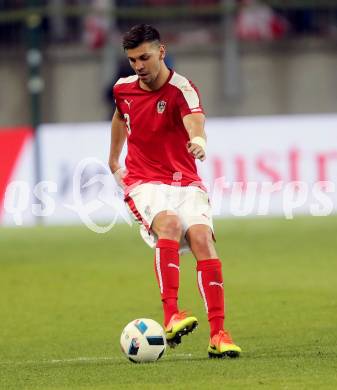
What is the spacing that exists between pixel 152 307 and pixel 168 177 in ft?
9.88

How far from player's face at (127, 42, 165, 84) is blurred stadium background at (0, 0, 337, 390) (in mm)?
1705

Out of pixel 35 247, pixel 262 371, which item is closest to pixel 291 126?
pixel 35 247

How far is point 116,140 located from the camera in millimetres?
8703

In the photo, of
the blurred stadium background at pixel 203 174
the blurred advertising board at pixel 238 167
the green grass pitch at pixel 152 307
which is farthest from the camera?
the blurred advertising board at pixel 238 167

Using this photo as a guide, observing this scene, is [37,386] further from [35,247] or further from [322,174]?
[322,174]

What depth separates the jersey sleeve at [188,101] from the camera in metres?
8.10

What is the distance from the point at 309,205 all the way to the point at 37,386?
12.2 meters

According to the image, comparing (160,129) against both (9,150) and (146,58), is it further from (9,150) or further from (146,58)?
(9,150)

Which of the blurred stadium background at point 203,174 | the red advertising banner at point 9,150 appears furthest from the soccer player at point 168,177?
→ the red advertising banner at point 9,150

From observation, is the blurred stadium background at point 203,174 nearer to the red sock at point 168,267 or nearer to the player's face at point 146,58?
the red sock at point 168,267

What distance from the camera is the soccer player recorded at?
7.93 meters

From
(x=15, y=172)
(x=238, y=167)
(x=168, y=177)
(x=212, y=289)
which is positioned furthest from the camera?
(x=15, y=172)

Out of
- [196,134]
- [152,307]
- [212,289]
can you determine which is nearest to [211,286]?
[212,289]

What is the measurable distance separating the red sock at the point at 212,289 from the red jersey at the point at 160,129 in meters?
0.58
